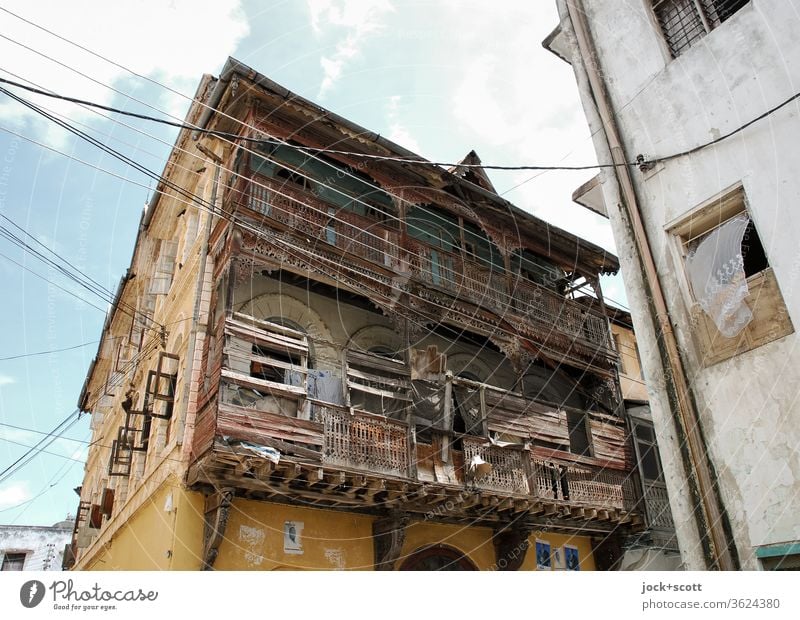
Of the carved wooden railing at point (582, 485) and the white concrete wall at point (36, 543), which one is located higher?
the white concrete wall at point (36, 543)

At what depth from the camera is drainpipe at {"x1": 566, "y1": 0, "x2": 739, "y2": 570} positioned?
711cm

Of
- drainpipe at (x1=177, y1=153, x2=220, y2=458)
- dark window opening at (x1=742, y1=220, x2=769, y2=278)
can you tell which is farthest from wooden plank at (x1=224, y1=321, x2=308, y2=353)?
dark window opening at (x1=742, y1=220, x2=769, y2=278)

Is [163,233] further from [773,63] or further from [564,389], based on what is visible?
[773,63]

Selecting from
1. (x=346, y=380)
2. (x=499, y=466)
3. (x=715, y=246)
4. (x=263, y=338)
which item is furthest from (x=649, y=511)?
(x=263, y=338)

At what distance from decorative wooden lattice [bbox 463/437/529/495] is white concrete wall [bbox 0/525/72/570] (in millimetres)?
29280

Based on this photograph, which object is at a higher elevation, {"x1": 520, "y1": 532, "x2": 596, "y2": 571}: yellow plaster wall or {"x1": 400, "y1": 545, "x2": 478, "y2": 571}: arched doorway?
{"x1": 520, "y1": 532, "x2": 596, "y2": 571}: yellow plaster wall

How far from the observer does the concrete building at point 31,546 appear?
3175 centimetres

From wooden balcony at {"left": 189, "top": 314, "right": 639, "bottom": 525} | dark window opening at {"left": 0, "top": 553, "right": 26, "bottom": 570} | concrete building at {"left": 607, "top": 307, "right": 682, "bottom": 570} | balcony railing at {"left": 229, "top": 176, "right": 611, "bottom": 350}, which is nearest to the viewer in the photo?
wooden balcony at {"left": 189, "top": 314, "right": 639, "bottom": 525}

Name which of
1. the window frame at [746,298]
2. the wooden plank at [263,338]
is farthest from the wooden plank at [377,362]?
the window frame at [746,298]

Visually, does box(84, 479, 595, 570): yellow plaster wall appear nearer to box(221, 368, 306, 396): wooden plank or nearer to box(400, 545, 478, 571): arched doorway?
box(400, 545, 478, 571): arched doorway

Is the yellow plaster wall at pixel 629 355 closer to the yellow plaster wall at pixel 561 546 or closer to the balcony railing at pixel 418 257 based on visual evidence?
the balcony railing at pixel 418 257

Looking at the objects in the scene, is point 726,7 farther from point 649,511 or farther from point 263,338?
point 649,511

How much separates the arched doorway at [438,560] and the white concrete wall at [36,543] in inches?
1098
